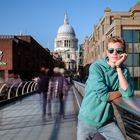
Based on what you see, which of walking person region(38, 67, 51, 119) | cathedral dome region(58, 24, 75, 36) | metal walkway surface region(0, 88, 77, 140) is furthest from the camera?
cathedral dome region(58, 24, 75, 36)

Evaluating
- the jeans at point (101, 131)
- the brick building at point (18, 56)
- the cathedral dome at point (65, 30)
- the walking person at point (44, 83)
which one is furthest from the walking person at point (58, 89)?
the cathedral dome at point (65, 30)

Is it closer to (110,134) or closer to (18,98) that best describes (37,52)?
(18,98)

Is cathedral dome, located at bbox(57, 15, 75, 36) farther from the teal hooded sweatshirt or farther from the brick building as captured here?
the teal hooded sweatshirt

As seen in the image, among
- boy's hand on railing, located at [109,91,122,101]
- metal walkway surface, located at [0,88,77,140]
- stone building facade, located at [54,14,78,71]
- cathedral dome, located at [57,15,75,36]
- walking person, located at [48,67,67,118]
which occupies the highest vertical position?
cathedral dome, located at [57,15,75,36]

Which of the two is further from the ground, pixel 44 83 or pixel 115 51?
pixel 115 51

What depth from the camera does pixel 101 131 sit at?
13.0 feet

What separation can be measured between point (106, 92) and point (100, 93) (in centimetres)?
5

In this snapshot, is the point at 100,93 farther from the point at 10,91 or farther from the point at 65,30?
the point at 65,30

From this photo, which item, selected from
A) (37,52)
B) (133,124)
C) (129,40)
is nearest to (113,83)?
(133,124)

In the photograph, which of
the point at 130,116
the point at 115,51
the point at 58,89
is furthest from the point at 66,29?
the point at 130,116

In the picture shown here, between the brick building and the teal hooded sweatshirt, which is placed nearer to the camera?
the teal hooded sweatshirt

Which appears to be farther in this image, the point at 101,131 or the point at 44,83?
the point at 44,83

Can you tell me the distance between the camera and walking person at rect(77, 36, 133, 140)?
390cm

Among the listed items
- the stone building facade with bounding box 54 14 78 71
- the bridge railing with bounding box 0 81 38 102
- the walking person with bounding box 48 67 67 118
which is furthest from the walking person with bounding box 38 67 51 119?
the stone building facade with bounding box 54 14 78 71
